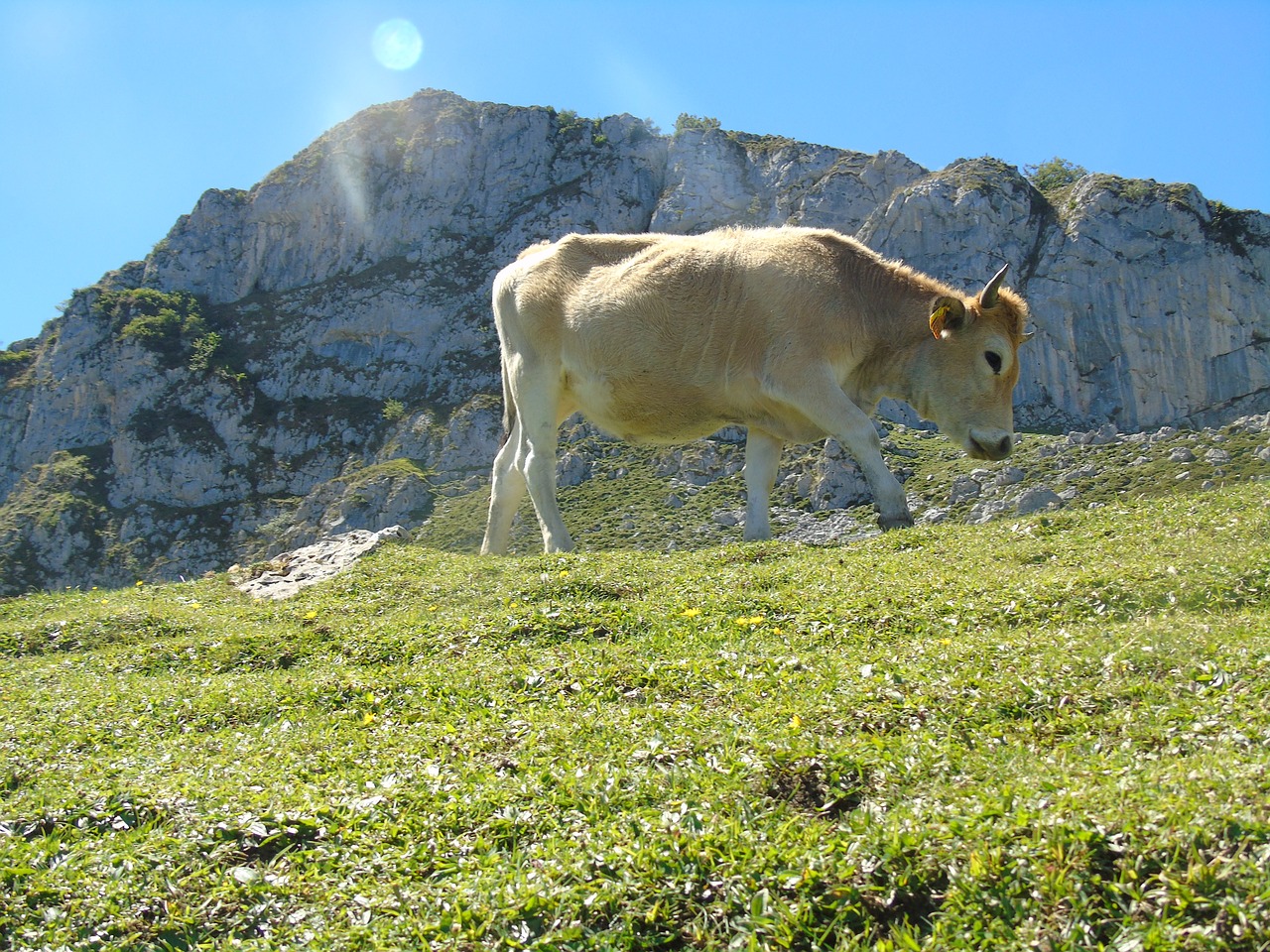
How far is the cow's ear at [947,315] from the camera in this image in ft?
45.9

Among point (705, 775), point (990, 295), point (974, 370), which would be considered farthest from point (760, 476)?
point (705, 775)

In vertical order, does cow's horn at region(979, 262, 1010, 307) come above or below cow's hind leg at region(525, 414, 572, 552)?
above

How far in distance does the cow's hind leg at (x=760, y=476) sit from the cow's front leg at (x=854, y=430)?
146 cm

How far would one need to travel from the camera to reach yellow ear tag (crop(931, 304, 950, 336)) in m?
14.0

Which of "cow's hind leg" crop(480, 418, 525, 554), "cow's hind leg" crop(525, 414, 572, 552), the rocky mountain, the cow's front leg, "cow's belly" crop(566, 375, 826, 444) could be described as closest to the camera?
the cow's front leg

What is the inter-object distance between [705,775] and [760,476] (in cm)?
1030

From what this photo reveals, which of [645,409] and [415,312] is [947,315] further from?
[415,312]

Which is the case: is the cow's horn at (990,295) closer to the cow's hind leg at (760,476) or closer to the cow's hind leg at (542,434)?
the cow's hind leg at (760,476)

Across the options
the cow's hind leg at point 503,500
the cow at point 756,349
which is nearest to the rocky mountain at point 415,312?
the cow's hind leg at point 503,500

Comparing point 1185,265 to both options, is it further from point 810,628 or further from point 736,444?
point 810,628

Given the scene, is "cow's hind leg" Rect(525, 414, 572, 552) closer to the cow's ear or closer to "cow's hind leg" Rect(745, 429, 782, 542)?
"cow's hind leg" Rect(745, 429, 782, 542)

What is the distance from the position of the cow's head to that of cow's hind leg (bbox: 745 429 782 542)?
2.36 metres

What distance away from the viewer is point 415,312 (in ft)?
411

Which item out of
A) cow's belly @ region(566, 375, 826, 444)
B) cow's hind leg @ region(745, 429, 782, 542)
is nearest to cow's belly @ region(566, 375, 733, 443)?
cow's belly @ region(566, 375, 826, 444)
